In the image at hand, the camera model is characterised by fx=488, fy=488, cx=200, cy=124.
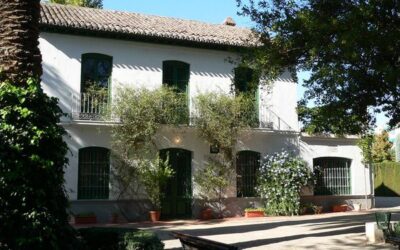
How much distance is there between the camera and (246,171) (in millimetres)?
19875

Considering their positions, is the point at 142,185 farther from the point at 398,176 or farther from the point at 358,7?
the point at 398,176

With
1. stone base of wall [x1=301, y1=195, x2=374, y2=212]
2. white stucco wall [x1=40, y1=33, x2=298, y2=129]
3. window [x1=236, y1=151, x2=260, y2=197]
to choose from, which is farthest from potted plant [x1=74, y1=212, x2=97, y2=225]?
stone base of wall [x1=301, y1=195, x2=374, y2=212]

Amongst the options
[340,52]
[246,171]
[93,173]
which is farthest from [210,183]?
[340,52]

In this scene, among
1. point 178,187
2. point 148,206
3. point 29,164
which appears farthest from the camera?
point 178,187

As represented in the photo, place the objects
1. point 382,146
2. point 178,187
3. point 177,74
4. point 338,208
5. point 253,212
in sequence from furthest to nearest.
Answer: point 382,146 → point 338,208 → point 177,74 → point 253,212 → point 178,187

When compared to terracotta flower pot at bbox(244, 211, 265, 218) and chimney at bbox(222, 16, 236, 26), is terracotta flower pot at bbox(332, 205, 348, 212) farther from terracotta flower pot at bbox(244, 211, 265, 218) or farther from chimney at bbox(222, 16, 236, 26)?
chimney at bbox(222, 16, 236, 26)

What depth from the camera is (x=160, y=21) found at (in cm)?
2117

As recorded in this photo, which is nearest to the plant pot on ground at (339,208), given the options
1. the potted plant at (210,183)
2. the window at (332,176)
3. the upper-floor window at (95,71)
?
the window at (332,176)

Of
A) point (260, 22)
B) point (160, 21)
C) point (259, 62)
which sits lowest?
point (259, 62)

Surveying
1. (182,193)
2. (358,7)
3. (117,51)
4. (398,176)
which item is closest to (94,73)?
(117,51)

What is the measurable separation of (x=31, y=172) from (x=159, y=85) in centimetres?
1218

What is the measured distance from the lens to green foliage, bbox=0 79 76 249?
6.36 meters

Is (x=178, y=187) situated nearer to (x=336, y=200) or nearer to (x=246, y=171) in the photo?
(x=246, y=171)

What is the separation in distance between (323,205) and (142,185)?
8205 mm
